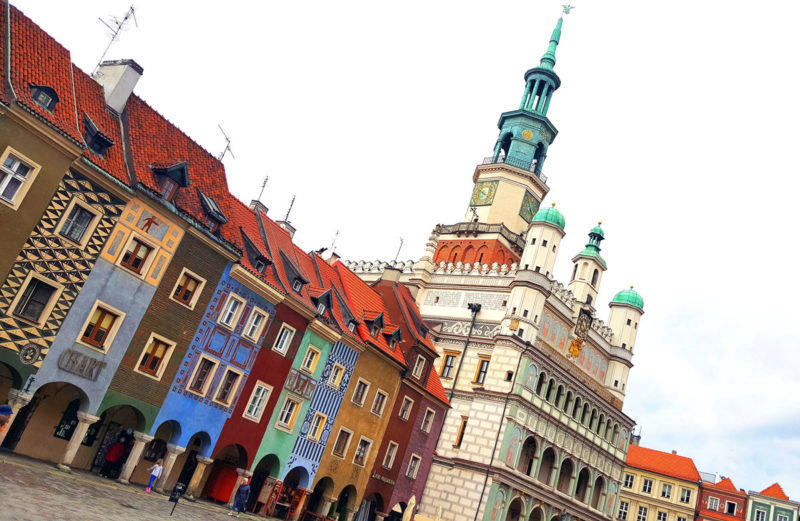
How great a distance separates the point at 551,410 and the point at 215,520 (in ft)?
107

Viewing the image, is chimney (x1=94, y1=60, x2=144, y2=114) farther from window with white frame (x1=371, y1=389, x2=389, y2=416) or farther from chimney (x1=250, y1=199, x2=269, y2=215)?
window with white frame (x1=371, y1=389, x2=389, y2=416)

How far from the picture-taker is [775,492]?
79000mm

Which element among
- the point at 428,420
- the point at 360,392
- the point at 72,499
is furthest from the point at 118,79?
the point at 428,420

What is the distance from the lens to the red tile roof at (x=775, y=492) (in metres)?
78.0

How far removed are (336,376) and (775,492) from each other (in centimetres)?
6410

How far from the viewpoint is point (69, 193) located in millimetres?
24625

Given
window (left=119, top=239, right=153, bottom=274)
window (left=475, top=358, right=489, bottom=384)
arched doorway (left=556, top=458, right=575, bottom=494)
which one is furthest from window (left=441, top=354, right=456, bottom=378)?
window (left=119, top=239, right=153, bottom=274)

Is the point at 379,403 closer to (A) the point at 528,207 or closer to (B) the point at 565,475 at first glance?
(B) the point at 565,475

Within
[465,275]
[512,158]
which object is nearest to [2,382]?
[465,275]

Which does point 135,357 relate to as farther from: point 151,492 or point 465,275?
point 465,275

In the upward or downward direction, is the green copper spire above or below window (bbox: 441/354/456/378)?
above

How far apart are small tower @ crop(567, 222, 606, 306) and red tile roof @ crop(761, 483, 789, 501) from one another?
35626mm

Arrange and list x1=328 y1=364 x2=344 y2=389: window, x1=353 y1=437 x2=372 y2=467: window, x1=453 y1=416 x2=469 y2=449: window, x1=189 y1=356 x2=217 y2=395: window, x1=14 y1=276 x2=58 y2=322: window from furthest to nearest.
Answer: x1=453 y1=416 x2=469 y2=449: window → x1=353 y1=437 x2=372 y2=467: window → x1=328 y1=364 x2=344 y2=389: window → x1=189 y1=356 x2=217 y2=395: window → x1=14 y1=276 x2=58 y2=322: window

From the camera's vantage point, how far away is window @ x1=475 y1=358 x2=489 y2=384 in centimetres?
5184
